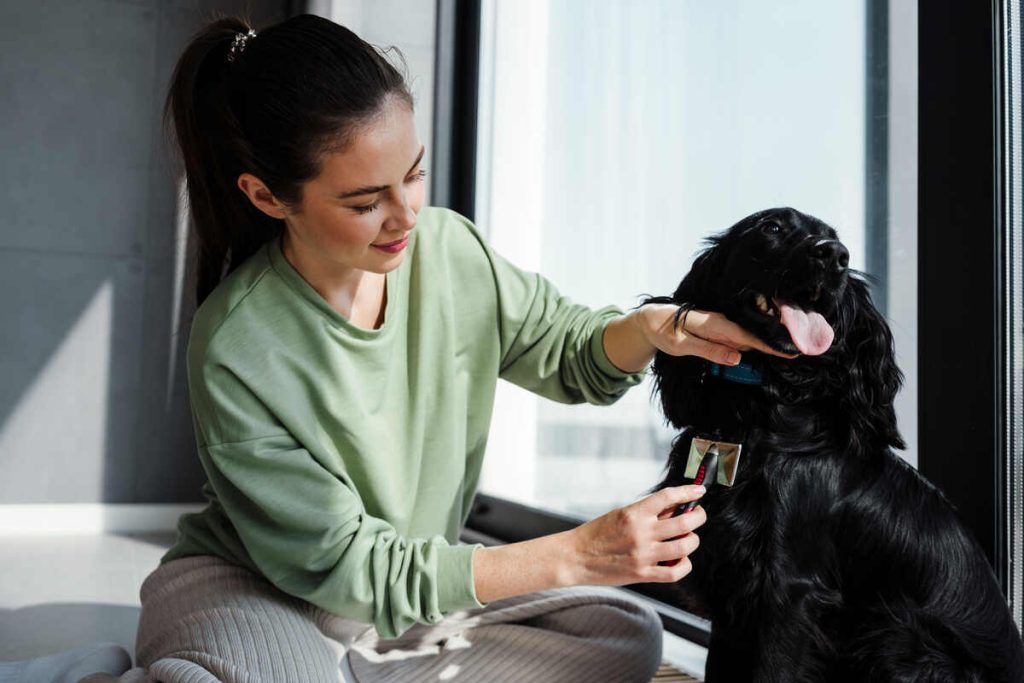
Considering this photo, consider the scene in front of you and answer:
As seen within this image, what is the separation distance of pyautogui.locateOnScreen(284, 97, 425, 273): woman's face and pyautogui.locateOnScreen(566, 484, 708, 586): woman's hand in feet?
1.61

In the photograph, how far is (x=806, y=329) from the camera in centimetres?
109

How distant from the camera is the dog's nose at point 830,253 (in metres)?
1.07

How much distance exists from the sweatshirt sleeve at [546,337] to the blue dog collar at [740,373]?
0.32m

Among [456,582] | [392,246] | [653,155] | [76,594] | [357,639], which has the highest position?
[653,155]

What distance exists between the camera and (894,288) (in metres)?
1.56

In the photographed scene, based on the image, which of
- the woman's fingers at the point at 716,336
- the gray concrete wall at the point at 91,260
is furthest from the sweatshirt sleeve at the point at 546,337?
the gray concrete wall at the point at 91,260

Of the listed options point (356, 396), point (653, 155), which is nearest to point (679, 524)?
point (356, 396)

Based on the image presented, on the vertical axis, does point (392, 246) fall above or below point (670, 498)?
above

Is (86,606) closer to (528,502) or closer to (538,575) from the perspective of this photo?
(528,502)

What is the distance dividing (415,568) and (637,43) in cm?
143

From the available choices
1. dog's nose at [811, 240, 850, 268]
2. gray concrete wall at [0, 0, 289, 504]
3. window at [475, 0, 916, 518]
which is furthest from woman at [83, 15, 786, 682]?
gray concrete wall at [0, 0, 289, 504]

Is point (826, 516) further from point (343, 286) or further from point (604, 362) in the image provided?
point (343, 286)

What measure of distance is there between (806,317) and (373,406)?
67cm

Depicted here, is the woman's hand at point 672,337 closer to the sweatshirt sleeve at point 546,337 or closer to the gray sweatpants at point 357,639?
the sweatshirt sleeve at point 546,337
